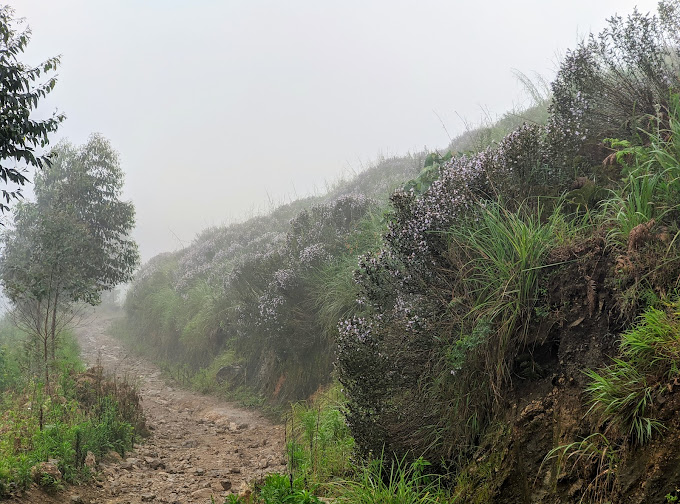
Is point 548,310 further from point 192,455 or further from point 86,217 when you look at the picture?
point 86,217

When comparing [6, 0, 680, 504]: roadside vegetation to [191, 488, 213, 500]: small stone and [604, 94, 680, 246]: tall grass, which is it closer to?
[604, 94, 680, 246]: tall grass

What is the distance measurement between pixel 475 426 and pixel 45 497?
Result: 4.03 metres

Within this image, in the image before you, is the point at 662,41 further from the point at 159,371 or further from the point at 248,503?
the point at 159,371

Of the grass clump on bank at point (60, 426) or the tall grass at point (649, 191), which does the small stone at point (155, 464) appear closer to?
the grass clump on bank at point (60, 426)

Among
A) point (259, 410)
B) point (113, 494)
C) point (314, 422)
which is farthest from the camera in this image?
point (259, 410)

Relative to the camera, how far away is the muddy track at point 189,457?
521 centimetres

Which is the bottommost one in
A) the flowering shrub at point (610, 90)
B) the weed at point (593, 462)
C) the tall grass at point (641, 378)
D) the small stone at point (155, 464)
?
the small stone at point (155, 464)

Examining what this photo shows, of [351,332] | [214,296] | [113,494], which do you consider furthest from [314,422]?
[214,296]

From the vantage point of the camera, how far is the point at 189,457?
6.70m

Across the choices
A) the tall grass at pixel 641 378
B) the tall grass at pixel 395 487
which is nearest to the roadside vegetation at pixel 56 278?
the tall grass at pixel 395 487

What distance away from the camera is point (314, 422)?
5590 mm

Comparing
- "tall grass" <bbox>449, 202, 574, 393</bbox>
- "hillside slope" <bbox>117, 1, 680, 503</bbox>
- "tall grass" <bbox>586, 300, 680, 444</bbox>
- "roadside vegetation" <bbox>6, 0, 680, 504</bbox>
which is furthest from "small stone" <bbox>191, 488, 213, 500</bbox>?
"tall grass" <bbox>586, 300, 680, 444</bbox>

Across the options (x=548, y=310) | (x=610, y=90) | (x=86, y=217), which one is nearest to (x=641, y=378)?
(x=548, y=310)

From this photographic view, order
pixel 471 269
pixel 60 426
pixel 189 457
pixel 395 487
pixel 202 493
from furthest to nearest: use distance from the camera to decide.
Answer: pixel 189 457
pixel 60 426
pixel 202 493
pixel 471 269
pixel 395 487
